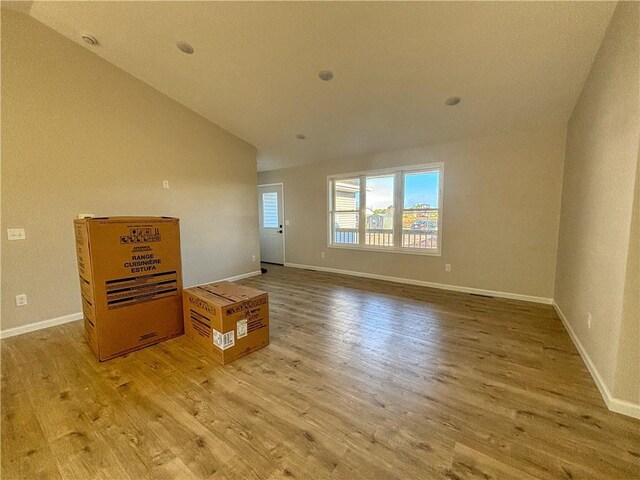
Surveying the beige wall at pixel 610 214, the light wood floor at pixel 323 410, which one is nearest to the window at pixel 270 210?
the light wood floor at pixel 323 410

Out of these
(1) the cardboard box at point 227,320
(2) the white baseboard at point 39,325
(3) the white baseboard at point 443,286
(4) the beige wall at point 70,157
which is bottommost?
(2) the white baseboard at point 39,325

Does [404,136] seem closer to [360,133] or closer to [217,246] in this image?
[360,133]

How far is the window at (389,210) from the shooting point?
437 cm

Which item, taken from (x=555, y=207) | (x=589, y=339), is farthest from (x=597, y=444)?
(x=555, y=207)

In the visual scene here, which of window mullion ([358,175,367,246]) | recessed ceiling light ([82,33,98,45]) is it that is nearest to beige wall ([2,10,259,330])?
recessed ceiling light ([82,33,98,45])

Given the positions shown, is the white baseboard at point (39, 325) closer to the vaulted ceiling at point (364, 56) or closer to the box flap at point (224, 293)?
the box flap at point (224, 293)

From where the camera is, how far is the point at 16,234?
9.00 feet

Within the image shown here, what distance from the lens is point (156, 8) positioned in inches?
97.2

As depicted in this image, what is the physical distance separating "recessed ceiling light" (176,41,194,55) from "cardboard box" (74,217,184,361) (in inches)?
78.3

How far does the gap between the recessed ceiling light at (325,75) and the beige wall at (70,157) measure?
235 cm

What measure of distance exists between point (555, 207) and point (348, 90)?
10.2 feet

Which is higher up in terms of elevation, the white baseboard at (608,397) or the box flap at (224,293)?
the box flap at (224,293)

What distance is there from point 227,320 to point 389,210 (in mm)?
3598

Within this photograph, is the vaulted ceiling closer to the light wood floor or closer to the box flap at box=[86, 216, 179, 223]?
the box flap at box=[86, 216, 179, 223]
